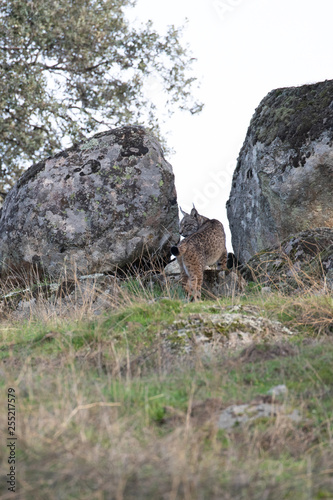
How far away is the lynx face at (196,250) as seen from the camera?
11391 mm

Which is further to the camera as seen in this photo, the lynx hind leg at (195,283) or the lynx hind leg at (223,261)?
the lynx hind leg at (223,261)

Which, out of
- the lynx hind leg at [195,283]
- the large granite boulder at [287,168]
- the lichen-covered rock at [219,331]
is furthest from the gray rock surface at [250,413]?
the large granite boulder at [287,168]

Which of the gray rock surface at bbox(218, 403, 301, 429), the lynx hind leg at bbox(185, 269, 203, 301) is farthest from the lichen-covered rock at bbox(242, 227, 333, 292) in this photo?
the gray rock surface at bbox(218, 403, 301, 429)

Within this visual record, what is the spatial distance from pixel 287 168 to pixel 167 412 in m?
8.26

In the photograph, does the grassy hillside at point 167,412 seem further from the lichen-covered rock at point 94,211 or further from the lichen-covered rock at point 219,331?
the lichen-covered rock at point 94,211

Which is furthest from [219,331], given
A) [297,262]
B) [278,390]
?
[297,262]

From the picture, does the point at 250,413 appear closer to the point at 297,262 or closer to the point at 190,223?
the point at 297,262

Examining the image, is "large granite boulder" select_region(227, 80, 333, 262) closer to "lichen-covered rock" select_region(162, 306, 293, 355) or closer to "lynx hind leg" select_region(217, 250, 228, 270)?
"lynx hind leg" select_region(217, 250, 228, 270)

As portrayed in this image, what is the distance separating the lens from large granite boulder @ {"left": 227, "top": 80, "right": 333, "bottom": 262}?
11.9m

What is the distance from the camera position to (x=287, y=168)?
1211 cm

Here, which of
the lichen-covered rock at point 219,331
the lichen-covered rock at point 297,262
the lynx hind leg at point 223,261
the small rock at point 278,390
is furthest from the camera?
the lynx hind leg at point 223,261

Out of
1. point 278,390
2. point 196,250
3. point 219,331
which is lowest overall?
point 278,390

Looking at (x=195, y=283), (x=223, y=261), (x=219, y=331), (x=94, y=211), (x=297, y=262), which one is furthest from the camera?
(x=223, y=261)

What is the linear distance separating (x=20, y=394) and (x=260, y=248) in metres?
8.74
